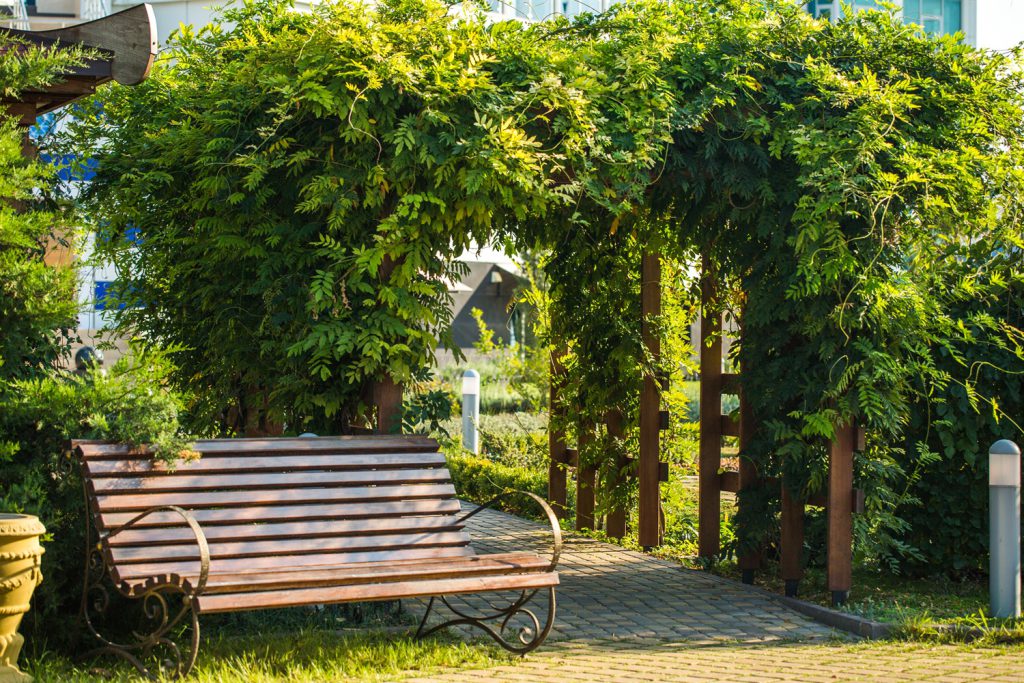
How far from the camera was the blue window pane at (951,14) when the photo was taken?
26.4 metres

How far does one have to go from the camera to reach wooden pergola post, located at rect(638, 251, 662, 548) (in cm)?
901

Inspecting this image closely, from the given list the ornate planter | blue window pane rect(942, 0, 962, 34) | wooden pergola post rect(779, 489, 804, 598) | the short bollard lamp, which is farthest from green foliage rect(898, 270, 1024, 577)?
blue window pane rect(942, 0, 962, 34)

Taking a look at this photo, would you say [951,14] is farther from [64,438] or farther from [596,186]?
[64,438]

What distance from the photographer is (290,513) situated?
5.68 metres

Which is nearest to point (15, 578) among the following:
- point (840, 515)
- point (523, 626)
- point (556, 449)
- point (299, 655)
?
point (299, 655)

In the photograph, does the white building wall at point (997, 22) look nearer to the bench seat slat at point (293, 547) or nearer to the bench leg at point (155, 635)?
the bench seat slat at point (293, 547)

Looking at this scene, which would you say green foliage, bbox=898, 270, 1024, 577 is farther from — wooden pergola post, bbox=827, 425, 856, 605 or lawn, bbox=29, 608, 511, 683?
lawn, bbox=29, 608, 511, 683

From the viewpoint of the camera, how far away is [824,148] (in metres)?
6.95

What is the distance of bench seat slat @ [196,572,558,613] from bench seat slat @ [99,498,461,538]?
1.99 feet

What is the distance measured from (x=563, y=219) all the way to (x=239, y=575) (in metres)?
4.01

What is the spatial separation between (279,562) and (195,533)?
2.34 feet

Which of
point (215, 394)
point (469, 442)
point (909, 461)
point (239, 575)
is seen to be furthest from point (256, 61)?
point (469, 442)

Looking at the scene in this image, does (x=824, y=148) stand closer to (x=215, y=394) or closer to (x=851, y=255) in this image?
(x=851, y=255)

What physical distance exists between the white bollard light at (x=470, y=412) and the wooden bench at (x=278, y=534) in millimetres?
7029
